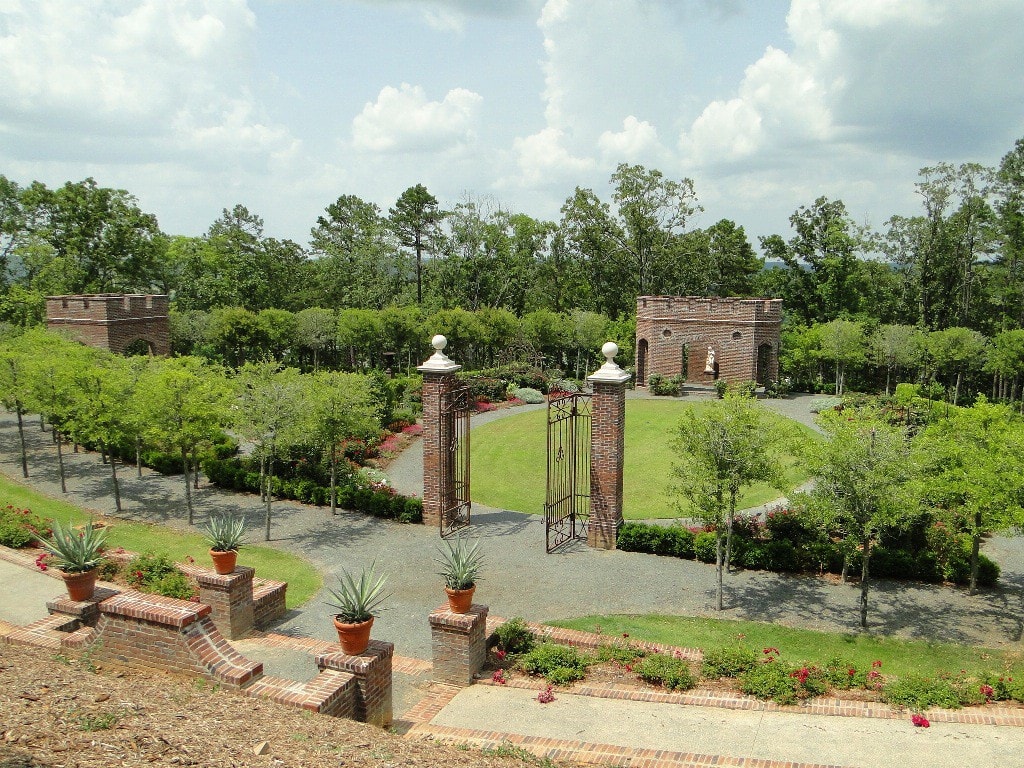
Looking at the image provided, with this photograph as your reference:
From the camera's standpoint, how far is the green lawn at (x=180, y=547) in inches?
538

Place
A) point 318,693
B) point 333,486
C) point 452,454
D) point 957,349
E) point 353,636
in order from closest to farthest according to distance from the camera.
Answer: point 318,693
point 353,636
point 452,454
point 333,486
point 957,349

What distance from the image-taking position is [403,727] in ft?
27.0

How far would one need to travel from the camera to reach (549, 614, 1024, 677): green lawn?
10789mm

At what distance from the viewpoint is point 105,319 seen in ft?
99.4

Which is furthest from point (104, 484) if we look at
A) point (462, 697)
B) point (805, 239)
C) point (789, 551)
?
point (805, 239)

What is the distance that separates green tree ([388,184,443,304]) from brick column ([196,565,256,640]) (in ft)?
135

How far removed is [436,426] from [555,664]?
756 cm

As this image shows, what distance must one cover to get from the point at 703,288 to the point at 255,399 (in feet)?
142

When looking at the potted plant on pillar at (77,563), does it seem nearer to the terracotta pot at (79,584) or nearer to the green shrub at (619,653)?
the terracotta pot at (79,584)

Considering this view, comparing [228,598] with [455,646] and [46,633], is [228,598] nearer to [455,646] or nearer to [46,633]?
[46,633]

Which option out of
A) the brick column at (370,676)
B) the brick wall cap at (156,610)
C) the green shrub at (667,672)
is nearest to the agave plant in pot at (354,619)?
the brick column at (370,676)

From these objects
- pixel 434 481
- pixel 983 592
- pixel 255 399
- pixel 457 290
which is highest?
pixel 457 290

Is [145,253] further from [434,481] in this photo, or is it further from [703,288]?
[703,288]

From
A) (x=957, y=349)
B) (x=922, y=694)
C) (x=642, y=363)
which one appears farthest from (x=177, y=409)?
(x=957, y=349)
